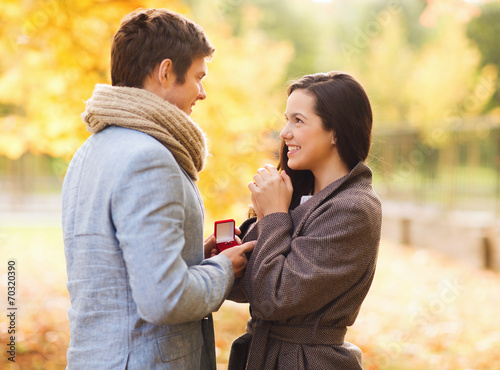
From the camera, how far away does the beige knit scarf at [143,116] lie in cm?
162

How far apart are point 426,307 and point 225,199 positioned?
313 centimetres

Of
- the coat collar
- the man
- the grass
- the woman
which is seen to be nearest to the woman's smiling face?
the woman

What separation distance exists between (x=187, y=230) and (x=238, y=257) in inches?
8.9

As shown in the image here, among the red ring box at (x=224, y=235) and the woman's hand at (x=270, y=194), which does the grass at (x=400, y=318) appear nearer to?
the red ring box at (x=224, y=235)

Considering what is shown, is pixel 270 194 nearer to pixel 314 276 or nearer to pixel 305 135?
pixel 305 135

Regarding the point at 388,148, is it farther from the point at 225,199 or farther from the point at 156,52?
the point at 156,52

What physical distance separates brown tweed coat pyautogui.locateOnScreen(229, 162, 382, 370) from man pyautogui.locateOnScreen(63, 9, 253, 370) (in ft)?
0.52

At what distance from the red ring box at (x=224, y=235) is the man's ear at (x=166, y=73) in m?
0.58

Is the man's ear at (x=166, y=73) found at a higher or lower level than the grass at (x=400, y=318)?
higher

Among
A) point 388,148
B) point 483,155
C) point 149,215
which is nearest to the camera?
point 149,215

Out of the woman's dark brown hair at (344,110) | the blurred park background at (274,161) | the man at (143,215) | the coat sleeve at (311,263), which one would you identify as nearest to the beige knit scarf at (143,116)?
the man at (143,215)

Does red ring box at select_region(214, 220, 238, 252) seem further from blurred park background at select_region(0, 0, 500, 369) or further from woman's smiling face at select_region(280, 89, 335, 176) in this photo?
blurred park background at select_region(0, 0, 500, 369)

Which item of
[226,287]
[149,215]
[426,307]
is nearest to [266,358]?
[226,287]

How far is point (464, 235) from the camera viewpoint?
8094 millimetres
